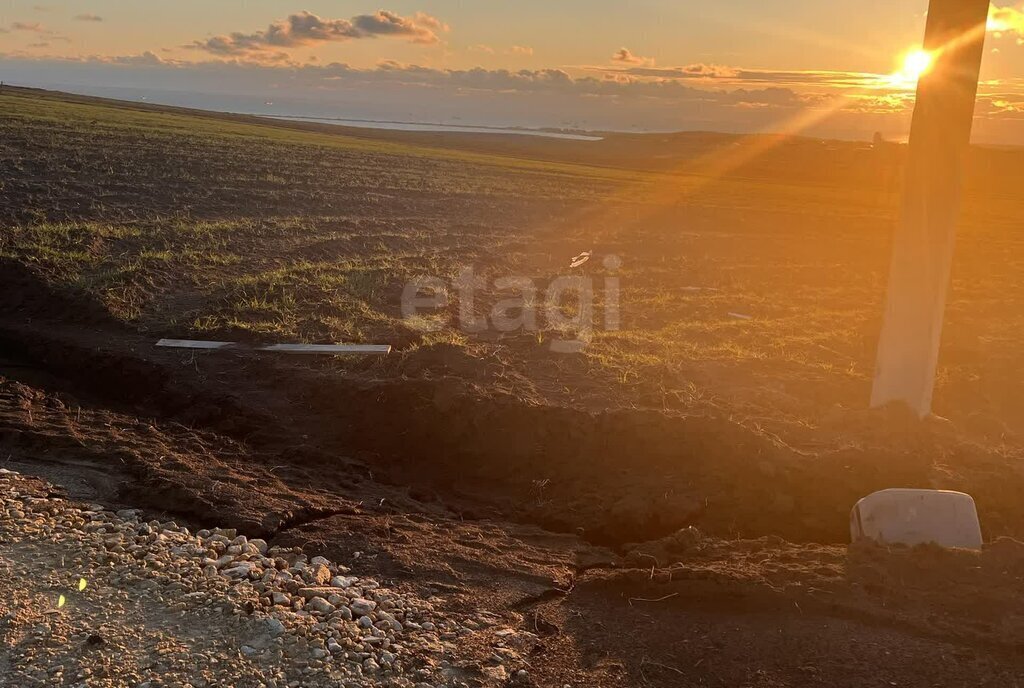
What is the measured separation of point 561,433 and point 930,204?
10.5 feet

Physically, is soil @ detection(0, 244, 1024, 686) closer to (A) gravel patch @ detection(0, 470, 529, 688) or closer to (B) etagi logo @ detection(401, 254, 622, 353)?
(A) gravel patch @ detection(0, 470, 529, 688)

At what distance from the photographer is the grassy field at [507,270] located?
8172 mm

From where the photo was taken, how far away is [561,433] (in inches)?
262

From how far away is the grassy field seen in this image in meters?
8.17

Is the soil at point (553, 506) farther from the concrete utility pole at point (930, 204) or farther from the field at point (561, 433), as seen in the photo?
the concrete utility pole at point (930, 204)

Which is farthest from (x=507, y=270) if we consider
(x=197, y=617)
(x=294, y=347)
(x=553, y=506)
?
(x=197, y=617)

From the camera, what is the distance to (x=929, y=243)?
6.61 m

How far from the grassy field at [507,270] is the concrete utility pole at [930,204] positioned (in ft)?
1.04

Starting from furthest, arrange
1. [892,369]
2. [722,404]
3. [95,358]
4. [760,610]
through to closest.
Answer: [95,358], [722,404], [892,369], [760,610]

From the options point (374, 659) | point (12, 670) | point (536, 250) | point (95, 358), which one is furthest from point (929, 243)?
point (536, 250)

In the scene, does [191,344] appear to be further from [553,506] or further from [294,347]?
[553,506]

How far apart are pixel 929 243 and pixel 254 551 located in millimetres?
5204

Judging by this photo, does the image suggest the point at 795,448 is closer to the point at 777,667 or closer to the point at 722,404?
the point at 722,404

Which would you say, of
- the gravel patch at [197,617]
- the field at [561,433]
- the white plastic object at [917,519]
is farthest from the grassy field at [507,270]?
the gravel patch at [197,617]
